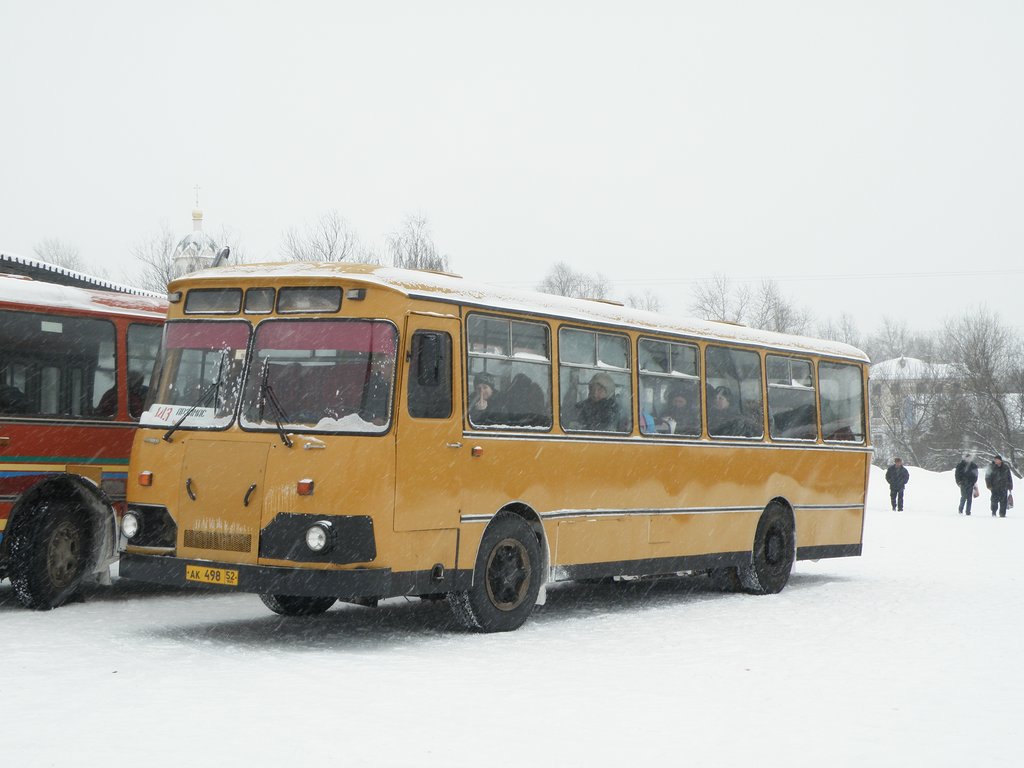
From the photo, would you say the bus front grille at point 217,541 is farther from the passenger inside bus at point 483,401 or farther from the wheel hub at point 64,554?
the wheel hub at point 64,554

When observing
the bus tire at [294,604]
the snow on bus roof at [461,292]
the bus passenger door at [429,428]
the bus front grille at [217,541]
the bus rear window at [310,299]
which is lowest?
the bus tire at [294,604]

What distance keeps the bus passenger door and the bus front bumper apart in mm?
502

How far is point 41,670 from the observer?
374 inches

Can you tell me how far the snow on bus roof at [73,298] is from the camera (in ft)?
42.4

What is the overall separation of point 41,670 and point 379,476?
2703mm

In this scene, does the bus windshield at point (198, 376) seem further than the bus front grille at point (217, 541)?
Yes

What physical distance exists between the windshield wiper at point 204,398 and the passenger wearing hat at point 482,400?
200 cm

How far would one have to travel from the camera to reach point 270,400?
11.0 m

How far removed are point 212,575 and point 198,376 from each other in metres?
1.68

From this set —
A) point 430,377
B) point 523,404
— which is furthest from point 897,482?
point 430,377

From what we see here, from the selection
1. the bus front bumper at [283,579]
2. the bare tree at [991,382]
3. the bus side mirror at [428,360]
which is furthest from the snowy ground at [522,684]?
the bare tree at [991,382]

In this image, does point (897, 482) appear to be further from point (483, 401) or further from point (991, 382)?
point (991, 382)

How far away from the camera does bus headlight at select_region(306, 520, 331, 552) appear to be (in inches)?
413

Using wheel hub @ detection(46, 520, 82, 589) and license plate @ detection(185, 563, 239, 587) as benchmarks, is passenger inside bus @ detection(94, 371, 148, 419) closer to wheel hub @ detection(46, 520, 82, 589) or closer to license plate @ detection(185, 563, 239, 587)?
wheel hub @ detection(46, 520, 82, 589)
